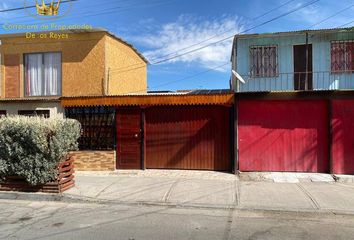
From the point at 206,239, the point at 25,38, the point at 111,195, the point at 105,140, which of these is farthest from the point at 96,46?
the point at 206,239

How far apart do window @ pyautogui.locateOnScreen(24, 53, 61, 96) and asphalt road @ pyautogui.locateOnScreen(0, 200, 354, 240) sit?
7581mm

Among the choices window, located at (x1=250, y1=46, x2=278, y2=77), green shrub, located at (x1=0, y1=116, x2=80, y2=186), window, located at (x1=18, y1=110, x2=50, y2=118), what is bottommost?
green shrub, located at (x1=0, y1=116, x2=80, y2=186)

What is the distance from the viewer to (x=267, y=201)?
8719 millimetres

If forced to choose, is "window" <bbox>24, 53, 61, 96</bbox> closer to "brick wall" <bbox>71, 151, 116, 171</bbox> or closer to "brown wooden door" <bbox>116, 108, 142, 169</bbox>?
"brick wall" <bbox>71, 151, 116, 171</bbox>

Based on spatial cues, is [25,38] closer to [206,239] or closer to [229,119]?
[229,119]

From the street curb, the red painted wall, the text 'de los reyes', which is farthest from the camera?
the text 'de los reyes'

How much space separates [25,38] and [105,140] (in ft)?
19.7

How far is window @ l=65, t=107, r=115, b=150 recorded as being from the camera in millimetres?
13280

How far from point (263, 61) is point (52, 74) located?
8.69 metres

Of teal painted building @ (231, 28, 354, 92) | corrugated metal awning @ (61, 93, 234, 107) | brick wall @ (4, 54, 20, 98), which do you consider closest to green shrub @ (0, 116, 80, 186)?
corrugated metal awning @ (61, 93, 234, 107)

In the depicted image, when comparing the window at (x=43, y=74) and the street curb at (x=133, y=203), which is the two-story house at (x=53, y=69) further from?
the street curb at (x=133, y=203)

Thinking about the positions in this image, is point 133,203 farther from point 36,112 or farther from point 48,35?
point 48,35

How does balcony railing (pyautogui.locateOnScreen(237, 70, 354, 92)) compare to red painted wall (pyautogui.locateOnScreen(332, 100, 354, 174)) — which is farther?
balcony railing (pyautogui.locateOnScreen(237, 70, 354, 92))

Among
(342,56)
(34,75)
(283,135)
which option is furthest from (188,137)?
(34,75)
